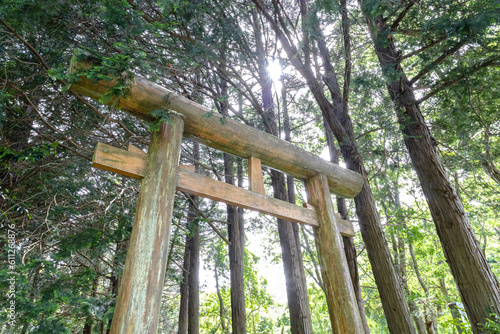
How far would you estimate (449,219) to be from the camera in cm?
340

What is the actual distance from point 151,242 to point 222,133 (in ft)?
4.20

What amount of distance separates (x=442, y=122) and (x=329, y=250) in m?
3.05

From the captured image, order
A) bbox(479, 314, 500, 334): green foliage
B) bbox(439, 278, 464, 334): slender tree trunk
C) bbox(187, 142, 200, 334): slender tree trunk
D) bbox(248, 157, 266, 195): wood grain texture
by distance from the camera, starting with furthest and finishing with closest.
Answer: bbox(187, 142, 200, 334): slender tree trunk → bbox(439, 278, 464, 334): slender tree trunk → bbox(248, 157, 266, 195): wood grain texture → bbox(479, 314, 500, 334): green foliage

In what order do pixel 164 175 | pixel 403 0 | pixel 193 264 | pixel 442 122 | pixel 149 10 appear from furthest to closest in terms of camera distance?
1. pixel 193 264
2. pixel 442 122
3. pixel 149 10
4. pixel 403 0
5. pixel 164 175

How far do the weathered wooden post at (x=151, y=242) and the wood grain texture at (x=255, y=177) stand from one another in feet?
2.77

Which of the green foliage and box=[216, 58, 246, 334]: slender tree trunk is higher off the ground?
box=[216, 58, 246, 334]: slender tree trunk


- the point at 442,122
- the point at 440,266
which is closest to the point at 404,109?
the point at 442,122

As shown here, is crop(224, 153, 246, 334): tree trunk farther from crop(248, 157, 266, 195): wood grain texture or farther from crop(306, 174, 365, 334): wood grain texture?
crop(306, 174, 365, 334): wood grain texture

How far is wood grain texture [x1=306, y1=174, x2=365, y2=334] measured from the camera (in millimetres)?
2684

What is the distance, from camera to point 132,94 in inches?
91.4

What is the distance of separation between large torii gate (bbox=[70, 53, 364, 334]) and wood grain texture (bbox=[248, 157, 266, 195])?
0.01 m

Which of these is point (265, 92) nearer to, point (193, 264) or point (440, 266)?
point (193, 264)

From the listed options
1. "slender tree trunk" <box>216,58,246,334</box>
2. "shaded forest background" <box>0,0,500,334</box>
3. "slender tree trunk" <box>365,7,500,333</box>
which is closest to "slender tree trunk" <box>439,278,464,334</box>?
"shaded forest background" <box>0,0,500,334</box>

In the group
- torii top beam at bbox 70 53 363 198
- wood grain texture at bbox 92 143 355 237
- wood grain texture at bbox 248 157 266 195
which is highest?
torii top beam at bbox 70 53 363 198
